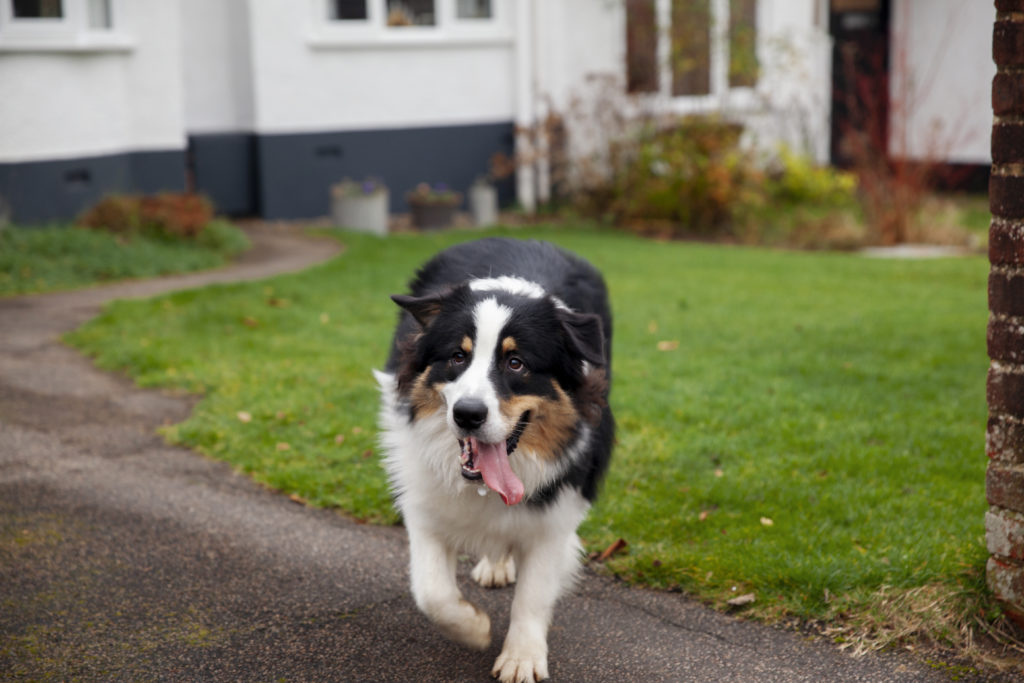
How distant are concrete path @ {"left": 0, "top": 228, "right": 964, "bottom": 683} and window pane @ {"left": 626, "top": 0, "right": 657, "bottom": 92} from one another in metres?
10.4

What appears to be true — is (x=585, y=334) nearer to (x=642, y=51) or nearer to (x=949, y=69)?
(x=642, y=51)

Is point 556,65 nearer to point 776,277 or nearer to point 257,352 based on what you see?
point 776,277

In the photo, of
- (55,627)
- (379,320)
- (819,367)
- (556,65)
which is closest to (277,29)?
(556,65)

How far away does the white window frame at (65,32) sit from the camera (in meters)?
10.9

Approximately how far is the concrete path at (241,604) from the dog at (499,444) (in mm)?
272

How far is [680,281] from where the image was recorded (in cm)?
991

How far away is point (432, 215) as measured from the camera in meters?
13.3

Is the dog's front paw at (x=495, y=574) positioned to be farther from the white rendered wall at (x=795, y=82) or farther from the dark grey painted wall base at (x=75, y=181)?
the white rendered wall at (x=795, y=82)

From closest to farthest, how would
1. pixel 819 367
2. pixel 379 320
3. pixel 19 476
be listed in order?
pixel 19 476 < pixel 819 367 < pixel 379 320

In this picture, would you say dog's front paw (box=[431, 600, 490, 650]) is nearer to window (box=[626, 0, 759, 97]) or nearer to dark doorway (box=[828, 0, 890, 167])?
window (box=[626, 0, 759, 97])

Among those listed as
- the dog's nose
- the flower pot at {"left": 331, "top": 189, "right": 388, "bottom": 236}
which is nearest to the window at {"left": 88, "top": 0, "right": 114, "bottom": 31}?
the flower pot at {"left": 331, "top": 189, "right": 388, "bottom": 236}

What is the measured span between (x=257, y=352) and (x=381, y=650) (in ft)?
13.2

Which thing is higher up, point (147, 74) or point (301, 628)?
point (147, 74)

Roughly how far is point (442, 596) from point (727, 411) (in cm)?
294
